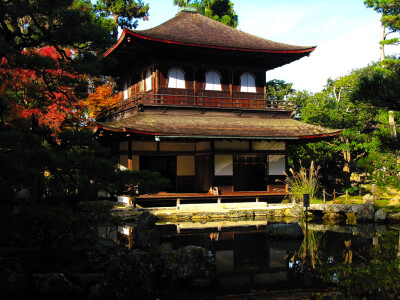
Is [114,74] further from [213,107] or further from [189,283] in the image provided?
[189,283]

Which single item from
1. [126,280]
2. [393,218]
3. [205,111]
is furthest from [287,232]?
[205,111]

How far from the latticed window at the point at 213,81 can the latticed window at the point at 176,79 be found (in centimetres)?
132

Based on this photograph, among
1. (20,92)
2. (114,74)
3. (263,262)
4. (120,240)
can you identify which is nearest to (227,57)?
(114,74)

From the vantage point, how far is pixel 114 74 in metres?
26.1

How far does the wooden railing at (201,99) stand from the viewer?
65.7ft

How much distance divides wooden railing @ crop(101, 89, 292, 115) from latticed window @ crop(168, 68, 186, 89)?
26 cm

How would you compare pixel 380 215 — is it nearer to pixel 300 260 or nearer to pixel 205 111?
pixel 300 260

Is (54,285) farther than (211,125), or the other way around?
(211,125)

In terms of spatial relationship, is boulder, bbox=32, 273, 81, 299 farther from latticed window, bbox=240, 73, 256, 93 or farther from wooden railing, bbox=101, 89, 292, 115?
latticed window, bbox=240, 73, 256, 93

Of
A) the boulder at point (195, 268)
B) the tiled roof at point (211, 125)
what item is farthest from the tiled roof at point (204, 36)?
the boulder at point (195, 268)

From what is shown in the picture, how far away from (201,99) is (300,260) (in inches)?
505

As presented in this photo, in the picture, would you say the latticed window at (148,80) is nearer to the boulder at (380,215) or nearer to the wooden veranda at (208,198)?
the wooden veranda at (208,198)

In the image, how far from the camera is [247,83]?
2209 centimetres

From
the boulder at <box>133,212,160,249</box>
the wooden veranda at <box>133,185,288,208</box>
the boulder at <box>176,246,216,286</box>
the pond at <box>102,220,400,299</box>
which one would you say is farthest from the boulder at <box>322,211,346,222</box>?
the boulder at <box>176,246,216,286</box>
